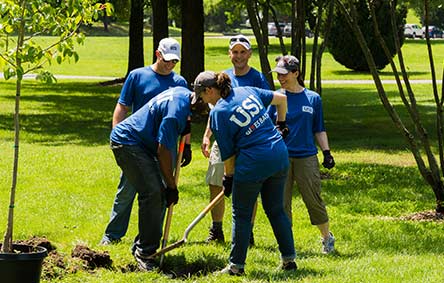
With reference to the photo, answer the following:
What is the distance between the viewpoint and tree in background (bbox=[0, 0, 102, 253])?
6.70m

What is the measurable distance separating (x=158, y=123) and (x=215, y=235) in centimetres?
175

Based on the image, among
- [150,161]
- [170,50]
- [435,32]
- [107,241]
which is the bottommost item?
[435,32]

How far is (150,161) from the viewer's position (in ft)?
25.2

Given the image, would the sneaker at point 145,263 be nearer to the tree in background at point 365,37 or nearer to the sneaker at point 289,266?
the sneaker at point 289,266

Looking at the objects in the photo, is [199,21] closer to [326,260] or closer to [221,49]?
[326,260]

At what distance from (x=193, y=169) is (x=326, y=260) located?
21.5ft

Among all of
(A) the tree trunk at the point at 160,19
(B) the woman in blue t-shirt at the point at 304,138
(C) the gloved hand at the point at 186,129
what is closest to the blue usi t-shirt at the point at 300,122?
(B) the woman in blue t-shirt at the point at 304,138

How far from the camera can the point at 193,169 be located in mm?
14609

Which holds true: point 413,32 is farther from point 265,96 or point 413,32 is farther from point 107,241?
point 265,96

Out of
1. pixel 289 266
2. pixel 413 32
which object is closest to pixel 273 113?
pixel 289 266

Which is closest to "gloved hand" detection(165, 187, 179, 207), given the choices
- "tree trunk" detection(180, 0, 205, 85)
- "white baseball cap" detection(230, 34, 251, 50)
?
"white baseball cap" detection(230, 34, 251, 50)

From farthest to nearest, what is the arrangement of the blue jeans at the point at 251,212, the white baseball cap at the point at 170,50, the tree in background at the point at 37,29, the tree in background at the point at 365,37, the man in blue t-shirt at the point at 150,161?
the tree in background at the point at 365,37
the white baseball cap at the point at 170,50
the man in blue t-shirt at the point at 150,161
the blue jeans at the point at 251,212
the tree in background at the point at 37,29

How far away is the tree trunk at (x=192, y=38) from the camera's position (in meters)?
21.5

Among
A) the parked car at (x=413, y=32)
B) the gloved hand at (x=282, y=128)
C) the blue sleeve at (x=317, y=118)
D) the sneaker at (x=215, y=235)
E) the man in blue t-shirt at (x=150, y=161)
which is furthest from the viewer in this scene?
the parked car at (x=413, y=32)
